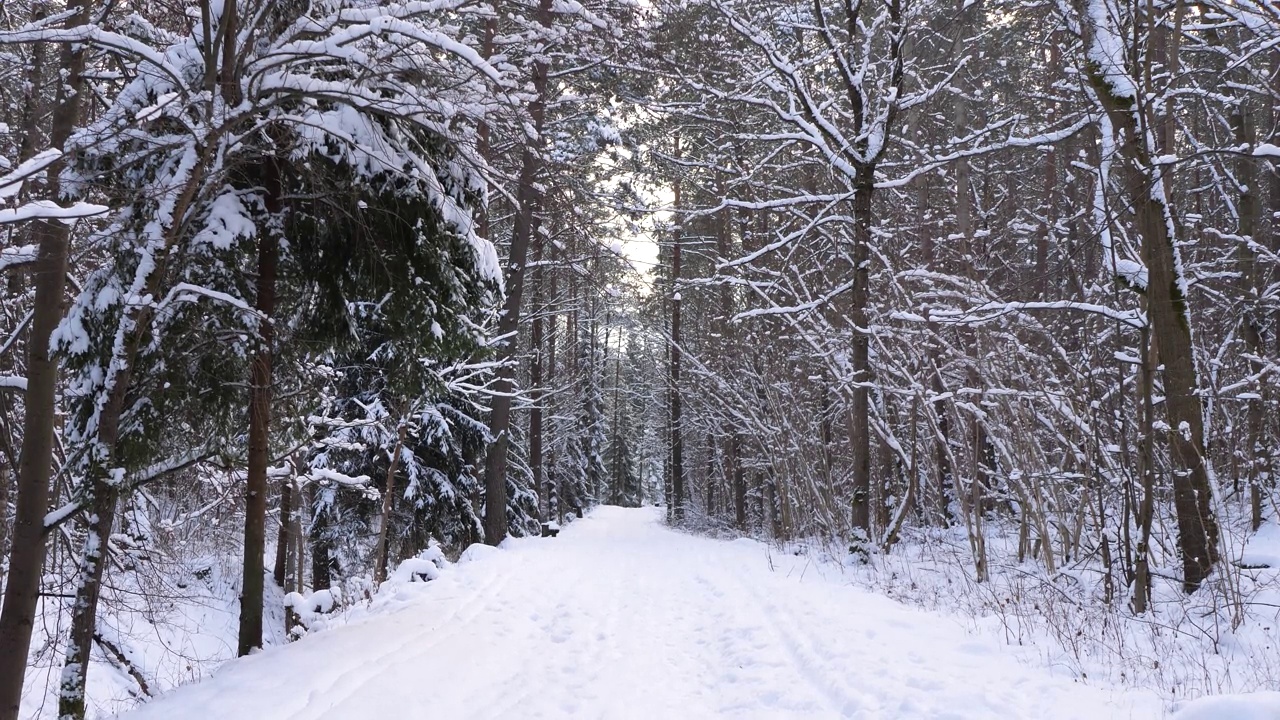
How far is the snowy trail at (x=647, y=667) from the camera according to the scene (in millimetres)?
3879

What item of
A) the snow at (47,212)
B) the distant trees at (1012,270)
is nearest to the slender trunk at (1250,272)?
the distant trees at (1012,270)

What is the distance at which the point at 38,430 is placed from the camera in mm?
5230

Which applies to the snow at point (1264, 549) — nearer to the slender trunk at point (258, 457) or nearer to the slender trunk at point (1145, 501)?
the slender trunk at point (1145, 501)

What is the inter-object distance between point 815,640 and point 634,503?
166 feet

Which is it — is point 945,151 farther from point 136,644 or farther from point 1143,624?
point 136,644

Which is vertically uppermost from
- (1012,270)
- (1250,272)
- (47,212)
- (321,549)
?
(1012,270)

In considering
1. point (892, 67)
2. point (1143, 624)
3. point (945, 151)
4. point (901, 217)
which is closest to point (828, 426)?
point (901, 217)

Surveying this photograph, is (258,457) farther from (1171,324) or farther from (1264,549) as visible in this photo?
(1264,549)

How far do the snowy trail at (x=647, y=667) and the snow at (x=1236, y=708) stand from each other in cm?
61

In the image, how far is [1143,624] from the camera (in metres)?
5.59

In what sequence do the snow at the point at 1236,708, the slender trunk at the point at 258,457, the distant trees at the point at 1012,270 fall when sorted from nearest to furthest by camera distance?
the snow at the point at 1236,708
the slender trunk at the point at 258,457
the distant trees at the point at 1012,270

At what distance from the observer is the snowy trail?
3879 mm

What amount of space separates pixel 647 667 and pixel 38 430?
4617mm

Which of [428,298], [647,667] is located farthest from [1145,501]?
[428,298]
